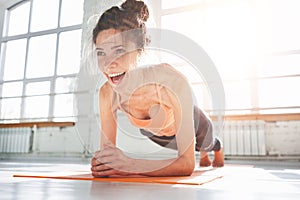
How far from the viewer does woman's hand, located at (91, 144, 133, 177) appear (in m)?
0.84

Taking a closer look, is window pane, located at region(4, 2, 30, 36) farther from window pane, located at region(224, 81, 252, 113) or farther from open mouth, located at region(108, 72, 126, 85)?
open mouth, located at region(108, 72, 126, 85)

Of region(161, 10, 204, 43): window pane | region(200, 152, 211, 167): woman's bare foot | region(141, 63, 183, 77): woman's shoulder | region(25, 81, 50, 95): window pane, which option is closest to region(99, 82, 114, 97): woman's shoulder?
region(141, 63, 183, 77): woman's shoulder

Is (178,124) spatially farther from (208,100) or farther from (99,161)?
(208,100)

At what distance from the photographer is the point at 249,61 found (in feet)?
11.2

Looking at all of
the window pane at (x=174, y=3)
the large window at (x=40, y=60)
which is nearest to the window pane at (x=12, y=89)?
the large window at (x=40, y=60)

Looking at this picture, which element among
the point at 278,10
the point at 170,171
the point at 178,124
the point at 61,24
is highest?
the point at 61,24

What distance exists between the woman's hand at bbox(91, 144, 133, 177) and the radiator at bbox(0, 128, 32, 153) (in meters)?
3.81

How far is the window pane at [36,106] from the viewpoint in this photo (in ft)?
14.9

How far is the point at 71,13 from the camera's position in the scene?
495 centimetres

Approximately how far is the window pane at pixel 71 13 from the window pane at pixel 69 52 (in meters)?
0.19

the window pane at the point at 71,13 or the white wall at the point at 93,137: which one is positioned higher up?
the window pane at the point at 71,13

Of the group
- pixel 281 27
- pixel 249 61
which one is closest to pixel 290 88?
pixel 249 61

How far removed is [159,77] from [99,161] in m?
0.36

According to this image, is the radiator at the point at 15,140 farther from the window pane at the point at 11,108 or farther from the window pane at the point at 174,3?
the window pane at the point at 174,3
